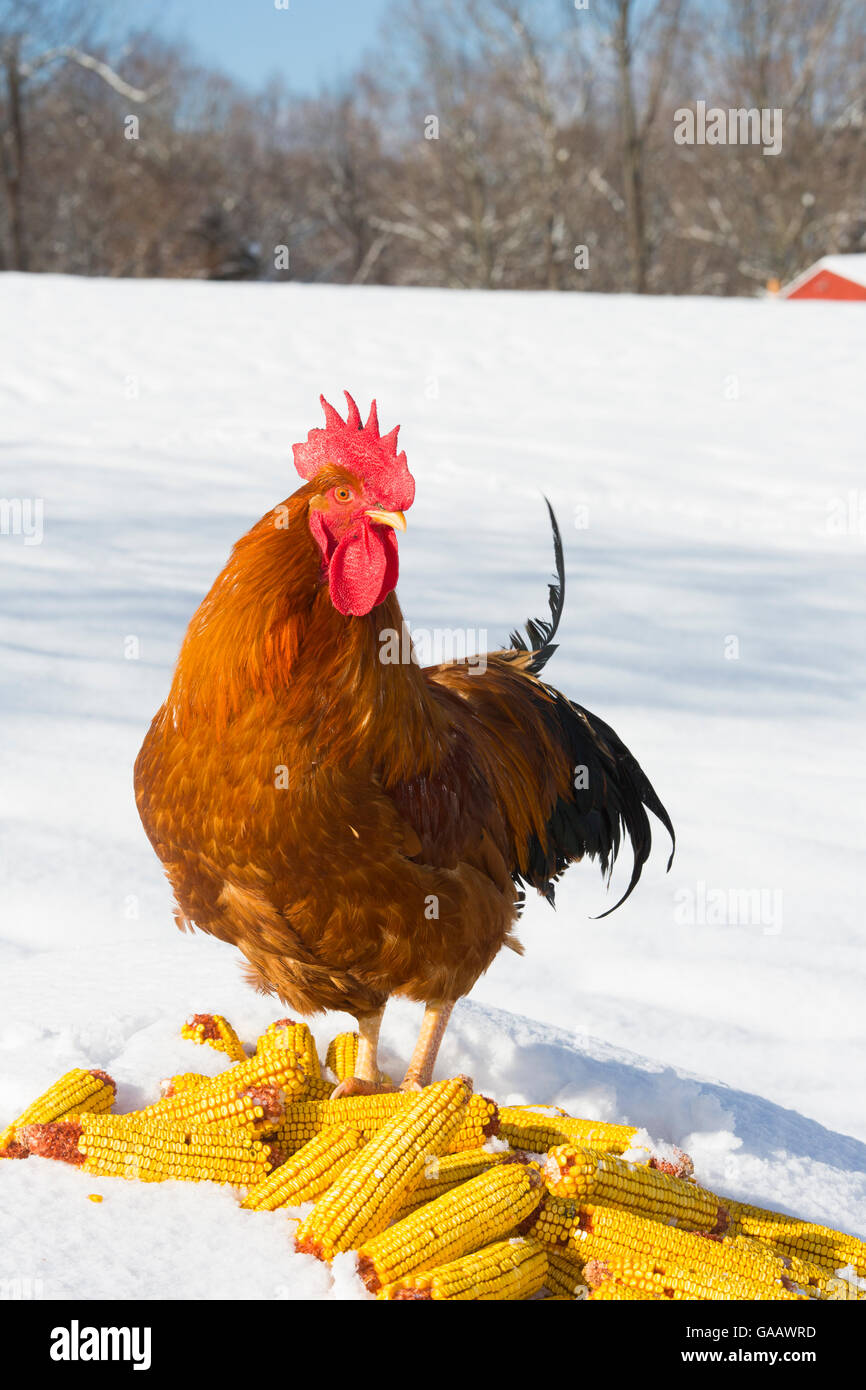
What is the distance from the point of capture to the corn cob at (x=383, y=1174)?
103 inches

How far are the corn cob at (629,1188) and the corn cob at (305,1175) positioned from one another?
Result: 51cm

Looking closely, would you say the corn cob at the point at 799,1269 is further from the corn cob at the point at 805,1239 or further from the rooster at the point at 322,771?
the rooster at the point at 322,771

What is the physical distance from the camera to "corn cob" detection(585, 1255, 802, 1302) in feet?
8.61

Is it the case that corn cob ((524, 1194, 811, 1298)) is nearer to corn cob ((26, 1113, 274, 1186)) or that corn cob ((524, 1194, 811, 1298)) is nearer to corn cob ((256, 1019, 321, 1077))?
corn cob ((26, 1113, 274, 1186))

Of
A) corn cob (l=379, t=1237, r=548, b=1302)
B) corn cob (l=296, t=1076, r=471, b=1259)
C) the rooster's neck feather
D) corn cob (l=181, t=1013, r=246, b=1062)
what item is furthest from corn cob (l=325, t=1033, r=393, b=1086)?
the rooster's neck feather

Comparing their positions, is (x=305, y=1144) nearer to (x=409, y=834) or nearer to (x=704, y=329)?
(x=409, y=834)

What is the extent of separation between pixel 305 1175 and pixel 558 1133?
2.61ft

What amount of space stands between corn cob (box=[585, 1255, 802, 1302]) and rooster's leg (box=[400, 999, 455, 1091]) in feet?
2.84

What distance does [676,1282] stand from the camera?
8.70 feet

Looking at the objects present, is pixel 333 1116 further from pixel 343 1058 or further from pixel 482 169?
pixel 482 169

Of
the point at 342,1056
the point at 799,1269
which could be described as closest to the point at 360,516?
the point at 342,1056

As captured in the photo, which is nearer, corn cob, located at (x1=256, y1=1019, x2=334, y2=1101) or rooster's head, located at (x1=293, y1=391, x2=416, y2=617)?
rooster's head, located at (x1=293, y1=391, x2=416, y2=617)

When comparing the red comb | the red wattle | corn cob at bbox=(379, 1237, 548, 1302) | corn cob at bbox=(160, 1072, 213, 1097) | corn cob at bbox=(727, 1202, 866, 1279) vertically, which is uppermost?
the red comb
